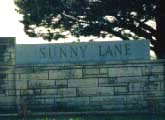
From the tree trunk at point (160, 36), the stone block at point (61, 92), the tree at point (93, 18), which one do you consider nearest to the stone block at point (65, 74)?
A: the stone block at point (61, 92)

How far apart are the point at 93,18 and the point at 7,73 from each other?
4.45 meters

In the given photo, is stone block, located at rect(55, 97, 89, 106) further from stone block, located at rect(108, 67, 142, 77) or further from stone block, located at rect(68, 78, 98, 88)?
stone block, located at rect(108, 67, 142, 77)

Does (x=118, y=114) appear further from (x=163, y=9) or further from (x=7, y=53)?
(x=163, y=9)

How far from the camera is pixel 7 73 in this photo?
16.0 metres

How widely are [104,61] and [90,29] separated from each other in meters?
4.03

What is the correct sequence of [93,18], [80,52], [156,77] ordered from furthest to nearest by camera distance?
[93,18], [80,52], [156,77]

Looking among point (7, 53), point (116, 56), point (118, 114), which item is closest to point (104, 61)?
point (116, 56)

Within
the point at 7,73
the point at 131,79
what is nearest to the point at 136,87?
the point at 131,79

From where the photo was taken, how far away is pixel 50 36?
2127 cm

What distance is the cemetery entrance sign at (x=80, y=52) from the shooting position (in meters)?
15.9

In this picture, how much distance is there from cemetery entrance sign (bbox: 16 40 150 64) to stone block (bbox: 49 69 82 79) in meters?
0.26

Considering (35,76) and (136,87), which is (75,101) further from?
(136,87)

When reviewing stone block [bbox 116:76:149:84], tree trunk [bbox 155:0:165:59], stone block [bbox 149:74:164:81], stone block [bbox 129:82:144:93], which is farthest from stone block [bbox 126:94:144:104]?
tree trunk [bbox 155:0:165:59]

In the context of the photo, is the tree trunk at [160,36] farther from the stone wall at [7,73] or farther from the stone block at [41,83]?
the stone wall at [7,73]
